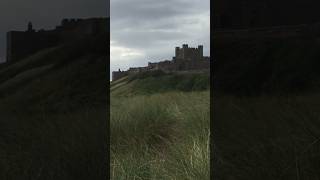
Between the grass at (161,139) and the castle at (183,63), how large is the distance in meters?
1.36

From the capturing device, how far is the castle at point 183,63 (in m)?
8.95

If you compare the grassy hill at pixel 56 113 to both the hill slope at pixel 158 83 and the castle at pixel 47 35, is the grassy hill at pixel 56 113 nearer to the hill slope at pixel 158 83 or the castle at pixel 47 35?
the castle at pixel 47 35

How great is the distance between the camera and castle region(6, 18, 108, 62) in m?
4.75

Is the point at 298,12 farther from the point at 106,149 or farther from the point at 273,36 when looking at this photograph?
the point at 106,149

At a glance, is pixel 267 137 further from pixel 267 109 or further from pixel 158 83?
pixel 158 83

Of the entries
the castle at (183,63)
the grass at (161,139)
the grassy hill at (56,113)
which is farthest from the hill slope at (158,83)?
the grassy hill at (56,113)

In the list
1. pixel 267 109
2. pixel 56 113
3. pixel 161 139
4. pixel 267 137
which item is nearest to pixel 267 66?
pixel 267 109

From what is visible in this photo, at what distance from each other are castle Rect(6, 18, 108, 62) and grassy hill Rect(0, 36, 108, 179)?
6 centimetres

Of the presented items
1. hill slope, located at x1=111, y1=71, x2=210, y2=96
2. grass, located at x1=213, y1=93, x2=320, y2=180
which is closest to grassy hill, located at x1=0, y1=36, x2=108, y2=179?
grass, located at x1=213, y1=93, x2=320, y2=180

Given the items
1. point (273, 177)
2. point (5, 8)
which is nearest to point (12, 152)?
point (5, 8)

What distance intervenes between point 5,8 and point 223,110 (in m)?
1.78

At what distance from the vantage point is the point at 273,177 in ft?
13.3

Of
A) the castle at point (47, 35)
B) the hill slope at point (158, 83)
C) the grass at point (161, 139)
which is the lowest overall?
the grass at point (161, 139)

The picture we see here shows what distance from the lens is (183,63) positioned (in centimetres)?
1091
